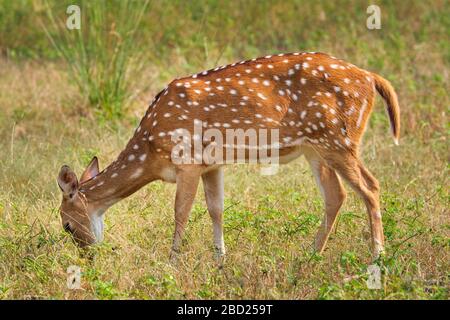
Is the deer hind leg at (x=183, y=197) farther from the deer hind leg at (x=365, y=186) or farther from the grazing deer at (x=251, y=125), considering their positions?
the deer hind leg at (x=365, y=186)

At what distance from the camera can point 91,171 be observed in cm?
775

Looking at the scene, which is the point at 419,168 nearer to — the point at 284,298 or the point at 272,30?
the point at 284,298

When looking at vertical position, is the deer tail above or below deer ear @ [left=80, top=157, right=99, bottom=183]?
above

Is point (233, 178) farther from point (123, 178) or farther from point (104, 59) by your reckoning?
point (104, 59)

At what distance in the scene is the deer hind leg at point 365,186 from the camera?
706cm

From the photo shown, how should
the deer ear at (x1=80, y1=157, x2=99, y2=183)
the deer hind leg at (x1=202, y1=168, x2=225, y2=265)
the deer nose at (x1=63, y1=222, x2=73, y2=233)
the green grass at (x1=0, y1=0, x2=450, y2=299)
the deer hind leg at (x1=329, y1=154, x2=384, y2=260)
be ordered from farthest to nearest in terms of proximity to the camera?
1. the deer ear at (x1=80, y1=157, x2=99, y2=183)
2. the deer hind leg at (x1=202, y1=168, x2=225, y2=265)
3. the deer nose at (x1=63, y1=222, x2=73, y2=233)
4. the deer hind leg at (x1=329, y1=154, x2=384, y2=260)
5. the green grass at (x1=0, y1=0, x2=450, y2=299)

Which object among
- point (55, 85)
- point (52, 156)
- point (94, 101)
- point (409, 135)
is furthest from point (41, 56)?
point (409, 135)

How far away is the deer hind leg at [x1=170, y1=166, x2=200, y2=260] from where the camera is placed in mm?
7156

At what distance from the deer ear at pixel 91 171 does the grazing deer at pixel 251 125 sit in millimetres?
269

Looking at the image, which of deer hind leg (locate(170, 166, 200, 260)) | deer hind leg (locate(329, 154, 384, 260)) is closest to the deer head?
deer hind leg (locate(170, 166, 200, 260))

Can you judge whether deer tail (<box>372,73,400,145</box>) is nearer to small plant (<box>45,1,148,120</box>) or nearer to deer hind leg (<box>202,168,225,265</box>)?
deer hind leg (<box>202,168,225,265</box>)

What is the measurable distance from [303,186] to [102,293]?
2.78m

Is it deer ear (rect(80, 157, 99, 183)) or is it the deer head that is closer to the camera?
the deer head

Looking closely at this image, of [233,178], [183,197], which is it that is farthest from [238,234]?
[233,178]
